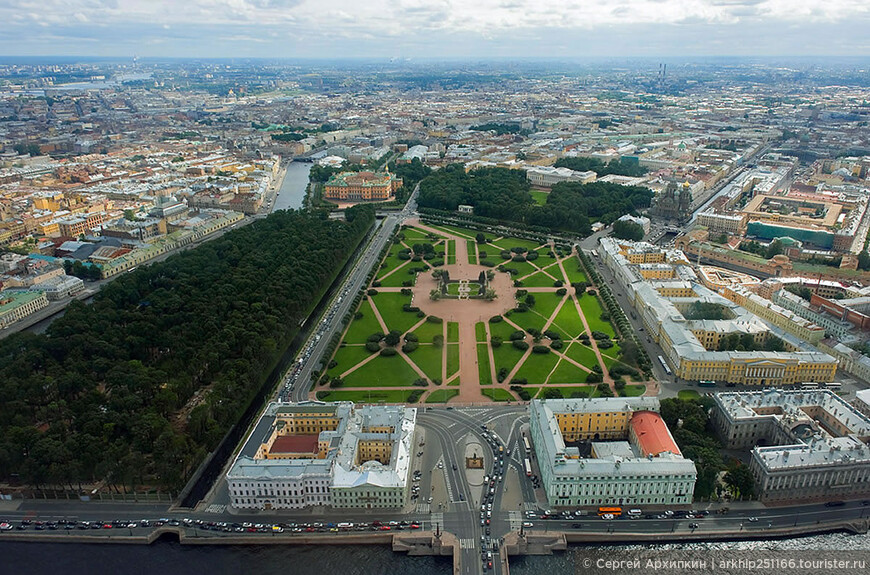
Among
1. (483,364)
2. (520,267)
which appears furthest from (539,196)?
(483,364)

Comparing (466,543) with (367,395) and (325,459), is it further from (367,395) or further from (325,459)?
(367,395)

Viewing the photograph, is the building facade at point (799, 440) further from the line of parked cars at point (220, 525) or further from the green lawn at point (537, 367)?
the line of parked cars at point (220, 525)

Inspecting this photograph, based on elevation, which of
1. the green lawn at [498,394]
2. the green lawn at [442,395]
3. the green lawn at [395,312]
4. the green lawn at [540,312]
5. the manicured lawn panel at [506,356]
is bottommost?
the green lawn at [442,395]

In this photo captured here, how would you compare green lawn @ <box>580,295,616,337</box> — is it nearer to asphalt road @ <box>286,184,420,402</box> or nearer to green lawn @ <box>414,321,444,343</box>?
green lawn @ <box>414,321,444,343</box>

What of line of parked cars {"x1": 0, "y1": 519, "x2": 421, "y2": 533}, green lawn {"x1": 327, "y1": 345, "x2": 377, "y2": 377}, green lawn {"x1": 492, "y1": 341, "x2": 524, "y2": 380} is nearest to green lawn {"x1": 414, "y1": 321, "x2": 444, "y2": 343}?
green lawn {"x1": 327, "y1": 345, "x2": 377, "y2": 377}

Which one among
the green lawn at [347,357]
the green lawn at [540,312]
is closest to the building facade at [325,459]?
the green lawn at [347,357]
